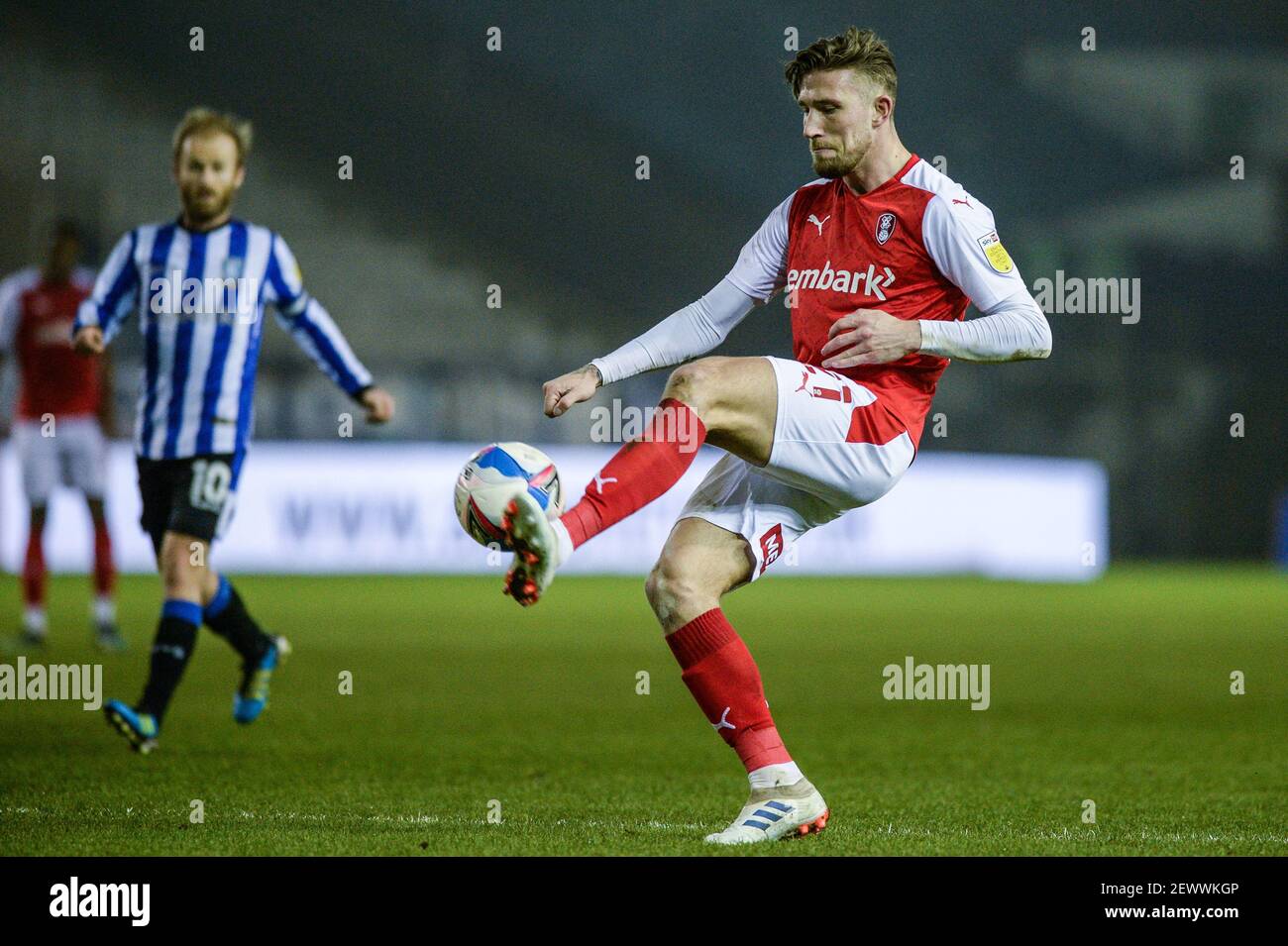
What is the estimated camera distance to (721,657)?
13.4 ft

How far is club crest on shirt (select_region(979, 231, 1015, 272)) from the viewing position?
4051 mm

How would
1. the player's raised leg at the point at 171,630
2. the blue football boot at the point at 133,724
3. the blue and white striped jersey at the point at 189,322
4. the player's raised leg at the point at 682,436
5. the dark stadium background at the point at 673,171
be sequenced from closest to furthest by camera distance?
the player's raised leg at the point at 682,436
the blue football boot at the point at 133,724
the player's raised leg at the point at 171,630
the blue and white striped jersey at the point at 189,322
the dark stadium background at the point at 673,171

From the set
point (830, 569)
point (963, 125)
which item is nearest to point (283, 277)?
point (830, 569)

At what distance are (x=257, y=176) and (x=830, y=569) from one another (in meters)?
11.7

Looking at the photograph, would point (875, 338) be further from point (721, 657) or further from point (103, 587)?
point (103, 587)

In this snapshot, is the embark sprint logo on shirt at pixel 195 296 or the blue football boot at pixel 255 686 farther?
the blue football boot at pixel 255 686

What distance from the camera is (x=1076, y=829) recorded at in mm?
4211

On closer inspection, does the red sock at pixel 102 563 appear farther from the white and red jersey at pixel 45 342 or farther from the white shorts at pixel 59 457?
the white and red jersey at pixel 45 342

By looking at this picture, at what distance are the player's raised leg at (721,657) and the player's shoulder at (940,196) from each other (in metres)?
1.00

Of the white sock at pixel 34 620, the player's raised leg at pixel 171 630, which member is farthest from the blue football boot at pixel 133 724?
the white sock at pixel 34 620

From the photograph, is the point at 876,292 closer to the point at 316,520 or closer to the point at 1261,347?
the point at 316,520

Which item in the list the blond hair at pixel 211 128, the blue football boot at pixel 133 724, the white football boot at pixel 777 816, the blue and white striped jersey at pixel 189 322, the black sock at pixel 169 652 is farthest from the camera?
the blue and white striped jersey at pixel 189 322

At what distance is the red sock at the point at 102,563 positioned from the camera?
9383mm
